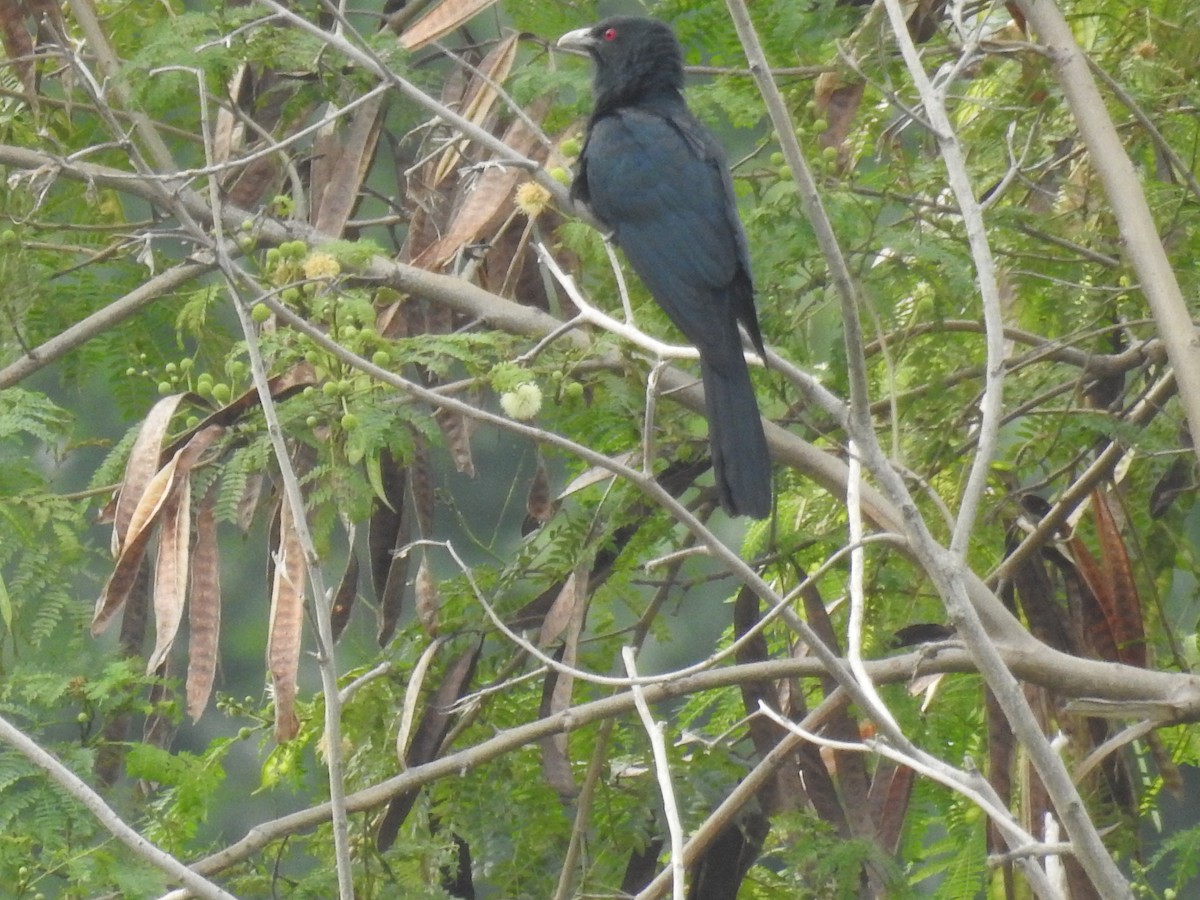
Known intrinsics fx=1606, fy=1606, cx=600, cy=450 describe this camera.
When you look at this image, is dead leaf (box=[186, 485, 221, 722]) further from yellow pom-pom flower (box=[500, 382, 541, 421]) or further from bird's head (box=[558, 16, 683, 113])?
bird's head (box=[558, 16, 683, 113])

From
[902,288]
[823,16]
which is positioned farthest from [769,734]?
[823,16]

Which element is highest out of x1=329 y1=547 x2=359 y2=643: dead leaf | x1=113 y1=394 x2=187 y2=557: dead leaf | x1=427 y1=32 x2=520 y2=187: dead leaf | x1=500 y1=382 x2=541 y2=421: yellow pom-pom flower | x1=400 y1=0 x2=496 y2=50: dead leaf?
x1=400 y1=0 x2=496 y2=50: dead leaf

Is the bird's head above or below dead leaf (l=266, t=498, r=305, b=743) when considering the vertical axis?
above

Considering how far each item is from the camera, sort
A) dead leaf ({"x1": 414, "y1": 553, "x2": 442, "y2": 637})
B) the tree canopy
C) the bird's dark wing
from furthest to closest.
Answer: the bird's dark wing < dead leaf ({"x1": 414, "y1": 553, "x2": 442, "y2": 637}) < the tree canopy

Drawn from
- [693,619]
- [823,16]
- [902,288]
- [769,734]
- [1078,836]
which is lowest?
[693,619]

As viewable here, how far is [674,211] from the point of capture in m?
3.97

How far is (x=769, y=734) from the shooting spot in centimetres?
344

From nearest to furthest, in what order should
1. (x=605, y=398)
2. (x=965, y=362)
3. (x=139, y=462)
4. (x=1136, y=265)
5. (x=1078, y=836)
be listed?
(x=1078, y=836) < (x=1136, y=265) < (x=139, y=462) < (x=605, y=398) < (x=965, y=362)

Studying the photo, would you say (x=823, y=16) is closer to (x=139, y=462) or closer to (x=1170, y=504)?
(x=1170, y=504)

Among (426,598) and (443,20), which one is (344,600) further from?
(443,20)

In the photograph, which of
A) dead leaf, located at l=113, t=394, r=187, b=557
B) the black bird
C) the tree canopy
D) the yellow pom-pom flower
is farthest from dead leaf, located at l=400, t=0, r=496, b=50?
the yellow pom-pom flower

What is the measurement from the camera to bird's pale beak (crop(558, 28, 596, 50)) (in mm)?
4250

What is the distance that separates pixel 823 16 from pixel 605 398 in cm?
100

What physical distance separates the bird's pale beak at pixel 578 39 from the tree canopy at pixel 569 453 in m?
0.05
